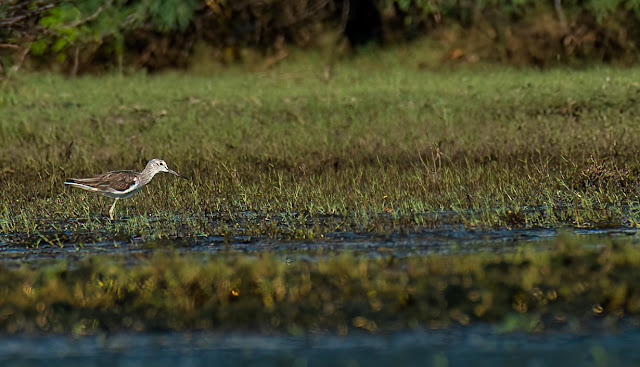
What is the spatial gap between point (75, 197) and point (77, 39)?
11934 mm

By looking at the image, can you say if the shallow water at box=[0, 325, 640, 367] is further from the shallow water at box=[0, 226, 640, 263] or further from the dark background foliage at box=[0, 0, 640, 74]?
the dark background foliage at box=[0, 0, 640, 74]

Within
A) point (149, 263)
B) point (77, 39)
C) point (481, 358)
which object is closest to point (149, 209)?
point (149, 263)

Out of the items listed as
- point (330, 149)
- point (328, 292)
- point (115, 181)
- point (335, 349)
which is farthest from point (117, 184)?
point (335, 349)

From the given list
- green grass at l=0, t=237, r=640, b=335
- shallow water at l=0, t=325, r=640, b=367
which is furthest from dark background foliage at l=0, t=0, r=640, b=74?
shallow water at l=0, t=325, r=640, b=367

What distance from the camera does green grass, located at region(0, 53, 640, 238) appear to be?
8.73m

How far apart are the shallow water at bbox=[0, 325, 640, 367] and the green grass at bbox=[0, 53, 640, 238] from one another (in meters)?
2.83

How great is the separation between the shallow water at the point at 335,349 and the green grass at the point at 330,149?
2.83 m

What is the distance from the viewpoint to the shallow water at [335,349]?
4.68 metres

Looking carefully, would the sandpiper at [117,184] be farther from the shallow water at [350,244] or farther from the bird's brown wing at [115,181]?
the shallow water at [350,244]

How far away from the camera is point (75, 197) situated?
9938 millimetres

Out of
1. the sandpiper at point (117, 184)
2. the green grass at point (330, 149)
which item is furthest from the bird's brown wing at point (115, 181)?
the green grass at point (330, 149)

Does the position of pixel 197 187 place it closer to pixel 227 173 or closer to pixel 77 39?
pixel 227 173

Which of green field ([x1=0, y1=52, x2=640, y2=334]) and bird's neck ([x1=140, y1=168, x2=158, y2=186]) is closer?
green field ([x1=0, y1=52, x2=640, y2=334])

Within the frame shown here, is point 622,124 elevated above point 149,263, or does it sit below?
below
